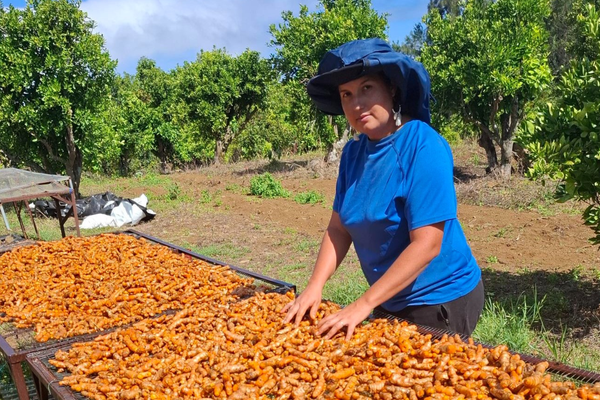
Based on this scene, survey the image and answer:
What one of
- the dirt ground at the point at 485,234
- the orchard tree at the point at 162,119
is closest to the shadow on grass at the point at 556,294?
the dirt ground at the point at 485,234

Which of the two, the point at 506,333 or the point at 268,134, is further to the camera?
the point at 268,134

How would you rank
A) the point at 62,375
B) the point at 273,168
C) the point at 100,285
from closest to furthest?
the point at 62,375
the point at 100,285
the point at 273,168

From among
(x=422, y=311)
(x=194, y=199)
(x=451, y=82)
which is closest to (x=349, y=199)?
(x=422, y=311)

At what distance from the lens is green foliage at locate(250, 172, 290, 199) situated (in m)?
13.8

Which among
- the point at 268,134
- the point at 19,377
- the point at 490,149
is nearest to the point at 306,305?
the point at 19,377

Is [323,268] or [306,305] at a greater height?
[323,268]

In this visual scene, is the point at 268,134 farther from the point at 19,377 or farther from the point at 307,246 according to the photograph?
the point at 19,377

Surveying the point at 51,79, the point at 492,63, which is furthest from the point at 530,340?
the point at 51,79

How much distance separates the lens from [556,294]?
538cm

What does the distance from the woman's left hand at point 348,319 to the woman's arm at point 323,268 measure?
181 mm

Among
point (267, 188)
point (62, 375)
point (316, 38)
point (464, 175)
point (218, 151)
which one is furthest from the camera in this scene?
point (218, 151)

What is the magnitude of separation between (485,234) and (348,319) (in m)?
6.53

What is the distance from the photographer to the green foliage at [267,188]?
542 inches

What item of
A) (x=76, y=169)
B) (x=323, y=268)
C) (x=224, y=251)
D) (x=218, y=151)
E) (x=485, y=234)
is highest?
(x=218, y=151)
